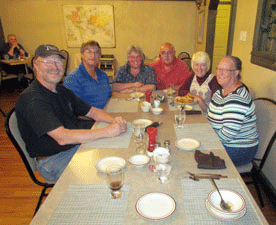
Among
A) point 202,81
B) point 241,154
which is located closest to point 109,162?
point 241,154

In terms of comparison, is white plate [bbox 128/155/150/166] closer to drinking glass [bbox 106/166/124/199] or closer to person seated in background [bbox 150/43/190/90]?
drinking glass [bbox 106/166/124/199]

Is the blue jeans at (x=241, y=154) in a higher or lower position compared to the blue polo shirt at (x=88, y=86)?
lower

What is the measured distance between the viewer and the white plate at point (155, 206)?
2.71ft

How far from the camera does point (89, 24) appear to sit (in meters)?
6.09

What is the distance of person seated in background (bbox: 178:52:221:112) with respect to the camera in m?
2.21

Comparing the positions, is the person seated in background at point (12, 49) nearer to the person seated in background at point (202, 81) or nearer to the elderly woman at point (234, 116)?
the person seated in background at point (202, 81)

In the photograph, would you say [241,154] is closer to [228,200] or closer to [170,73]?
[228,200]

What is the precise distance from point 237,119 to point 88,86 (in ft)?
4.85

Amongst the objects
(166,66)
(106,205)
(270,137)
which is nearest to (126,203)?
(106,205)

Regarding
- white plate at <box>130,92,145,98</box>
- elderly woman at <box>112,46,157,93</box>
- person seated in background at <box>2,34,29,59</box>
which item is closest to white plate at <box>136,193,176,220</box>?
white plate at <box>130,92,145,98</box>

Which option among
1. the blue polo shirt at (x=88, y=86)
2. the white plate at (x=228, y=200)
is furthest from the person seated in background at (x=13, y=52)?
the white plate at (x=228, y=200)

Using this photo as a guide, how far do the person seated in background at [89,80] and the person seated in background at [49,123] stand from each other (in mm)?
549

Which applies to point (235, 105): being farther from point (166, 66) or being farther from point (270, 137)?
point (166, 66)

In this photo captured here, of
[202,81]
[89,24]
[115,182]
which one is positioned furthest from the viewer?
[89,24]
